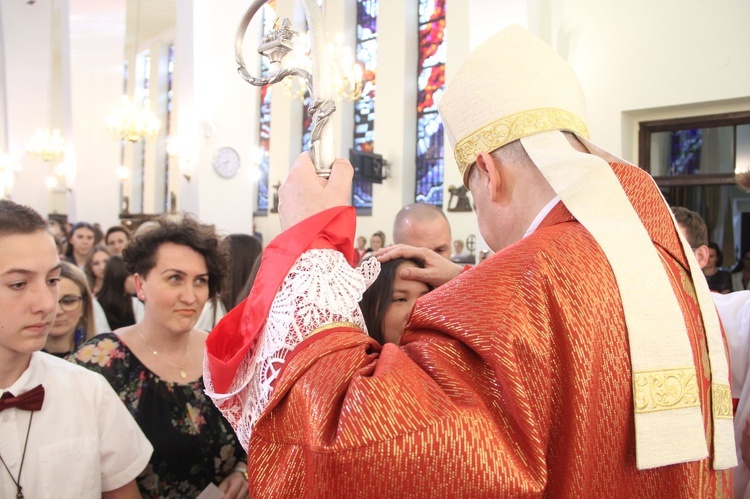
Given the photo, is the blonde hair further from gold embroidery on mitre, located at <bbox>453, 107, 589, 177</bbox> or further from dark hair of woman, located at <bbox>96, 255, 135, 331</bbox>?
gold embroidery on mitre, located at <bbox>453, 107, 589, 177</bbox>

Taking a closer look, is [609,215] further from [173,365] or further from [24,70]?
[24,70]

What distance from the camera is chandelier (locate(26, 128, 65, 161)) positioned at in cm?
1355

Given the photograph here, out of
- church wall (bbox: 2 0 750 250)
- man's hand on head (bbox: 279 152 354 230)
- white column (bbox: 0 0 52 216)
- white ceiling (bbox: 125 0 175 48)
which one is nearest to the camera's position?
man's hand on head (bbox: 279 152 354 230)

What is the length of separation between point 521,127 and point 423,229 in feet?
6.40

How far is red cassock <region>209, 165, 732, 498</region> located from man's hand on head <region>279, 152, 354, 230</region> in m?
0.25

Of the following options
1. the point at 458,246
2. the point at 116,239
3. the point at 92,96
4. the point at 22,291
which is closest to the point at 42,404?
the point at 22,291

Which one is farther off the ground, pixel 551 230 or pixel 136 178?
pixel 136 178

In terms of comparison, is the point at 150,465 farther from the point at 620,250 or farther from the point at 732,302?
the point at 732,302

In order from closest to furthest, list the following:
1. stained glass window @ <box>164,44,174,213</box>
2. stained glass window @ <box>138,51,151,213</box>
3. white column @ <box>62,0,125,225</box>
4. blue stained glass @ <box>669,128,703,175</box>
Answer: blue stained glass @ <box>669,128,703,175</box>, white column @ <box>62,0,125,225</box>, stained glass window @ <box>164,44,174,213</box>, stained glass window @ <box>138,51,151,213</box>

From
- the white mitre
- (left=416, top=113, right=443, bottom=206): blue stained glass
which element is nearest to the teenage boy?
the white mitre

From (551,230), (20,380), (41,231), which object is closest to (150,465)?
(20,380)

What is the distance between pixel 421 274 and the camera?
1902mm

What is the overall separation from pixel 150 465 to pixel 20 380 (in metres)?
0.62

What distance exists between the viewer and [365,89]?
528 inches
